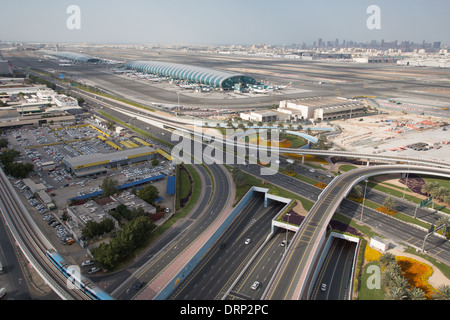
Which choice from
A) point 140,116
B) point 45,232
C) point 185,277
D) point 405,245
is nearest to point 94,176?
point 45,232

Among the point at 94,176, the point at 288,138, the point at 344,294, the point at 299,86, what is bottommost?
the point at 344,294

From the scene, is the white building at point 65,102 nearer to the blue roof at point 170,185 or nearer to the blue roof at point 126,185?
the blue roof at point 126,185

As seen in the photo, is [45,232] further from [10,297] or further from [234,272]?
[234,272]

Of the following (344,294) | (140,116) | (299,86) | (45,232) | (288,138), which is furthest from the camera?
(299,86)


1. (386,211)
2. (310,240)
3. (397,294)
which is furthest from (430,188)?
(397,294)

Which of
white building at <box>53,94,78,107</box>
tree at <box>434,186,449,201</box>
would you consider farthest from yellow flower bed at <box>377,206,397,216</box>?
white building at <box>53,94,78,107</box>

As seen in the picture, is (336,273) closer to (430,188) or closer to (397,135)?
(430,188)
